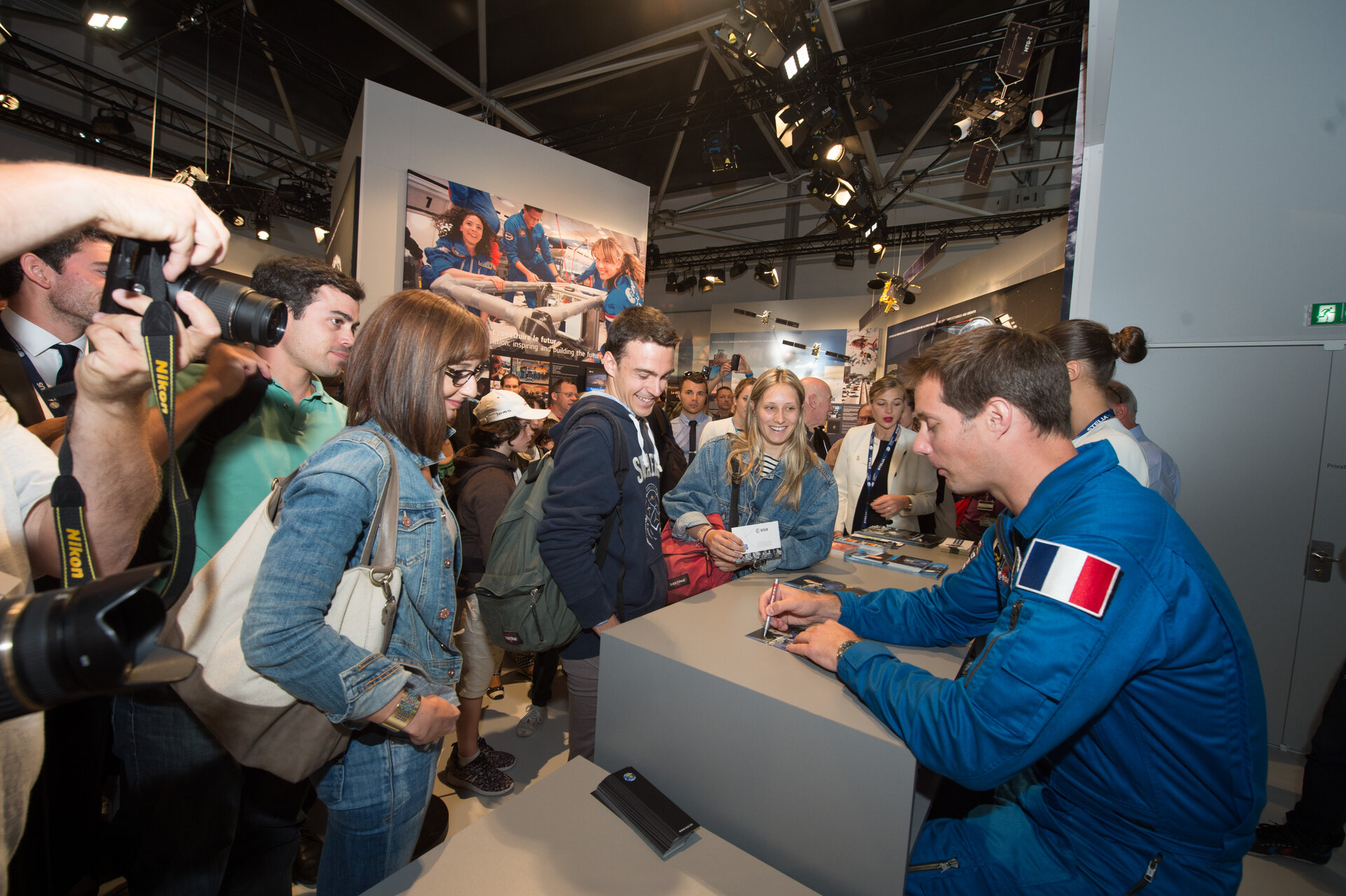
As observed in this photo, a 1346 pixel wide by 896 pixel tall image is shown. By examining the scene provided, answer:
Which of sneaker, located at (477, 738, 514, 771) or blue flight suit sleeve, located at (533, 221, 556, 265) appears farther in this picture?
blue flight suit sleeve, located at (533, 221, 556, 265)

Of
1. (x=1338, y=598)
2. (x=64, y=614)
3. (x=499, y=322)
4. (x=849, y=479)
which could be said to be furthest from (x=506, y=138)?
(x=1338, y=598)

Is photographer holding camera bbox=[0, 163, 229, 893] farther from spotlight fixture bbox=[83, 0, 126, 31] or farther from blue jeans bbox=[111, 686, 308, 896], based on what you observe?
spotlight fixture bbox=[83, 0, 126, 31]

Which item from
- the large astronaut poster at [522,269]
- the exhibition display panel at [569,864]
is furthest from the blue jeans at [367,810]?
the large astronaut poster at [522,269]

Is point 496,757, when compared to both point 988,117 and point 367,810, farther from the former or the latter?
point 988,117

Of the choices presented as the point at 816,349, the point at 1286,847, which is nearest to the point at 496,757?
the point at 1286,847

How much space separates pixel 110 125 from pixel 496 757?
368 inches

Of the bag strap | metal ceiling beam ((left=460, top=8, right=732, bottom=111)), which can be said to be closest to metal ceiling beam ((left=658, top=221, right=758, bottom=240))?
metal ceiling beam ((left=460, top=8, right=732, bottom=111))

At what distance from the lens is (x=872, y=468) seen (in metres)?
4.04

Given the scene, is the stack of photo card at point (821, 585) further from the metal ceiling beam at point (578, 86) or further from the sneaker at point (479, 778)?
the metal ceiling beam at point (578, 86)

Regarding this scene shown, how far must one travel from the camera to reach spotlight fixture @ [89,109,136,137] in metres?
6.88

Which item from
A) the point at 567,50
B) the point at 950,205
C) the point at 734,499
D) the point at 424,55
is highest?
the point at 567,50

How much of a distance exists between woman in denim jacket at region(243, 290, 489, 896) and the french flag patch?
1.15 metres

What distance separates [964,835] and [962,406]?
94 cm

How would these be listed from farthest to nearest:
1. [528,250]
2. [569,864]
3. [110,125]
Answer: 1. [110,125]
2. [528,250]
3. [569,864]
